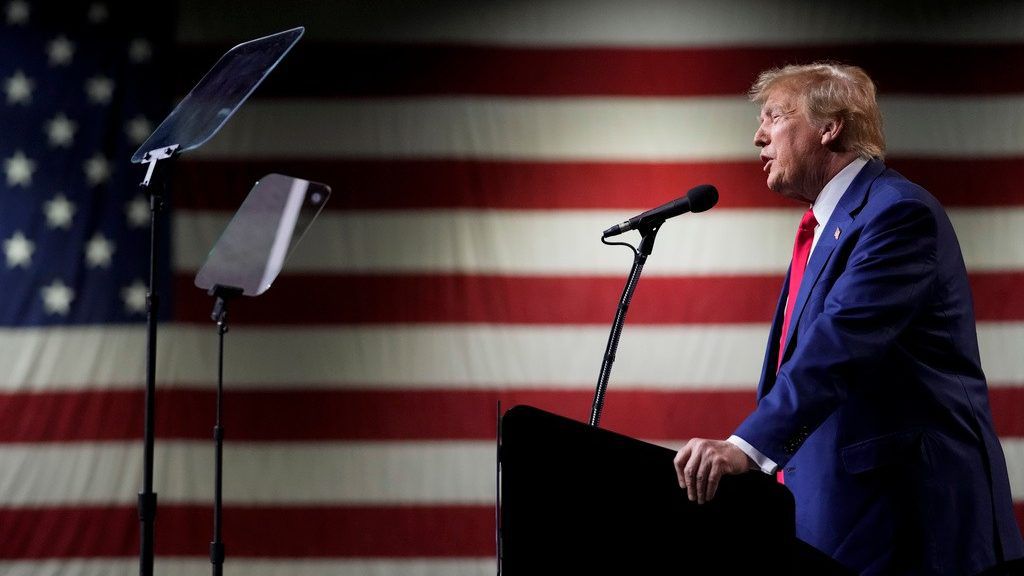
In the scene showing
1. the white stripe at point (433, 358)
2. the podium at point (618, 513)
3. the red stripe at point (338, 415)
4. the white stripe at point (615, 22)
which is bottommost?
the red stripe at point (338, 415)

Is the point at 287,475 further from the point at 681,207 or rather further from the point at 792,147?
the point at 792,147

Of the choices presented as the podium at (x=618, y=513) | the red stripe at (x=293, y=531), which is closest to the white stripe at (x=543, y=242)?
the red stripe at (x=293, y=531)

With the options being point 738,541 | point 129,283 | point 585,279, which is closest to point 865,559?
point 738,541

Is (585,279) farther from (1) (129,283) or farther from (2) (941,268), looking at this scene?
(2) (941,268)

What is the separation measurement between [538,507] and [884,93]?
2313 mm

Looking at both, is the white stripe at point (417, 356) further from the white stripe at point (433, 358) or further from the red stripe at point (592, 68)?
the red stripe at point (592, 68)

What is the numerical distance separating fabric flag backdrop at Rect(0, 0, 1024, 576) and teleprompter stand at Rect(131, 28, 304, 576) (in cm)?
128

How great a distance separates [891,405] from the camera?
1.29 meters

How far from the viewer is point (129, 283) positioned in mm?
2916

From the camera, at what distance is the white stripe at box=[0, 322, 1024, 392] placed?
287 centimetres

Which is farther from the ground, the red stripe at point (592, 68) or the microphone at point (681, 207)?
the red stripe at point (592, 68)

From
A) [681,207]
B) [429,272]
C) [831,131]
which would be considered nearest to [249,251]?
[429,272]

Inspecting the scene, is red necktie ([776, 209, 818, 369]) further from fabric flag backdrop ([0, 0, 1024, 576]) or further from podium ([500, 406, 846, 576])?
fabric flag backdrop ([0, 0, 1024, 576])

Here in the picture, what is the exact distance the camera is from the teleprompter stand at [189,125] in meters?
1.49
